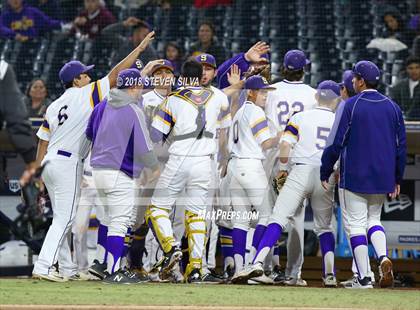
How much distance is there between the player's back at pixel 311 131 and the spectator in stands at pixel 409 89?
10.7ft

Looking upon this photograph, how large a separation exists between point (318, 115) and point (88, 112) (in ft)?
6.75

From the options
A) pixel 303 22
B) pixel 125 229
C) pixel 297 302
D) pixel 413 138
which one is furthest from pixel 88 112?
pixel 303 22

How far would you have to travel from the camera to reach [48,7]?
16.1 m

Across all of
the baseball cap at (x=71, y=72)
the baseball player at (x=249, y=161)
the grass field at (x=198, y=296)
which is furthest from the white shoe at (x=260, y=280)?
the baseball cap at (x=71, y=72)

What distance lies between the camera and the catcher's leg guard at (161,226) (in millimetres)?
9531

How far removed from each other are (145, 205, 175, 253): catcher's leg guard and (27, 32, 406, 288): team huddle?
12 mm

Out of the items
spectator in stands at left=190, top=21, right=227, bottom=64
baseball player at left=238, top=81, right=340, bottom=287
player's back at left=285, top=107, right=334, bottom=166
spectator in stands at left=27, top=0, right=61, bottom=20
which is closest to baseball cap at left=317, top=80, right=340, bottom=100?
baseball player at left=238, top=81, right=340, bottom=287

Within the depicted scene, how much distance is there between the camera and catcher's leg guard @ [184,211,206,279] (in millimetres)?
9688

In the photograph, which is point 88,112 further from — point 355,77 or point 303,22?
point 303,22

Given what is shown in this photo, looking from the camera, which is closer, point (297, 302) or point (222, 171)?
A: point (297, 302)

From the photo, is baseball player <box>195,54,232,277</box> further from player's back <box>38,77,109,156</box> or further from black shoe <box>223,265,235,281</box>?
player's back <box>38,77,109,156</box>

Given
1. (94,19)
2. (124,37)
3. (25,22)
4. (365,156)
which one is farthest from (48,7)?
(365,156)

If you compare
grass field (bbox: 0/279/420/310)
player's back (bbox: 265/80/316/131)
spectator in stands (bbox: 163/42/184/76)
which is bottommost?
grass field (bbox: 0/279/420/310)

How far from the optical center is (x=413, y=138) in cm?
1219
